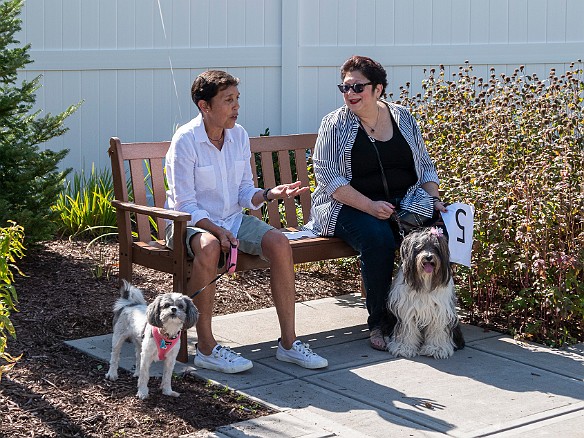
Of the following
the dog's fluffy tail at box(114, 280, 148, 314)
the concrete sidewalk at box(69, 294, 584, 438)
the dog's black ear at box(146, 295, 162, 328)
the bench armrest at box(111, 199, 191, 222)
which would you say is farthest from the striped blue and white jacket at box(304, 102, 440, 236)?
the dog's black ear at box(146, 295, 162, 328)

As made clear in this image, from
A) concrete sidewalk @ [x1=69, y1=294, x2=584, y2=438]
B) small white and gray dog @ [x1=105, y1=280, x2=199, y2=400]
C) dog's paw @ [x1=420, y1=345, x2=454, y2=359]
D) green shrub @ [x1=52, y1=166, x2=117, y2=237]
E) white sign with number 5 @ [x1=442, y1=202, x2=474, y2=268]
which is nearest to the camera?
concrete sidewalk @ [x1=69, y1=294, x2=584, y2=438]

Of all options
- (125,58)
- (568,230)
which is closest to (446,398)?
(568,230)

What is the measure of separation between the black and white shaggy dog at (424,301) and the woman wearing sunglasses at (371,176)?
0.16 metres

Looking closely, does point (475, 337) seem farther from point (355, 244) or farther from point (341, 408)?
point (341, 408)

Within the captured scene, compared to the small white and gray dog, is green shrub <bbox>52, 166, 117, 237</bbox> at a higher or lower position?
higher

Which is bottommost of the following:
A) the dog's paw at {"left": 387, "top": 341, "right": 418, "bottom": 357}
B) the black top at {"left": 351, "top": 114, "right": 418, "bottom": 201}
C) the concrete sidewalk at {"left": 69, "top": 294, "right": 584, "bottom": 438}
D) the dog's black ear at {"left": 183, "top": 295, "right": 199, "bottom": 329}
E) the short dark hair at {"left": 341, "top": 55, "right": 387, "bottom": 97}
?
the concrete sidewalk at {"left": 69, "top": 294, "right": 584, "bottom": 438}

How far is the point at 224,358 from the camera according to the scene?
5148mm

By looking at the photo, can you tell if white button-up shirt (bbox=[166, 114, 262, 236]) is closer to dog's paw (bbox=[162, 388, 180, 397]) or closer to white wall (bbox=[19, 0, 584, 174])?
dog's paw (bbox=[162, 388, 180, 397])

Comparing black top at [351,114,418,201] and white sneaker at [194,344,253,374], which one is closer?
white sneaker at [194,344,253,374]

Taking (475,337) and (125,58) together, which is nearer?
(475,337)

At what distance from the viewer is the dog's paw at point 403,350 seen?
551cm

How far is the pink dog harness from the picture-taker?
470 cm

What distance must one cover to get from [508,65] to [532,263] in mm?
→ 4855

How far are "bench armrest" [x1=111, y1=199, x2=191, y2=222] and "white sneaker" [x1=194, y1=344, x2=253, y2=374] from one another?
2.29 feet
